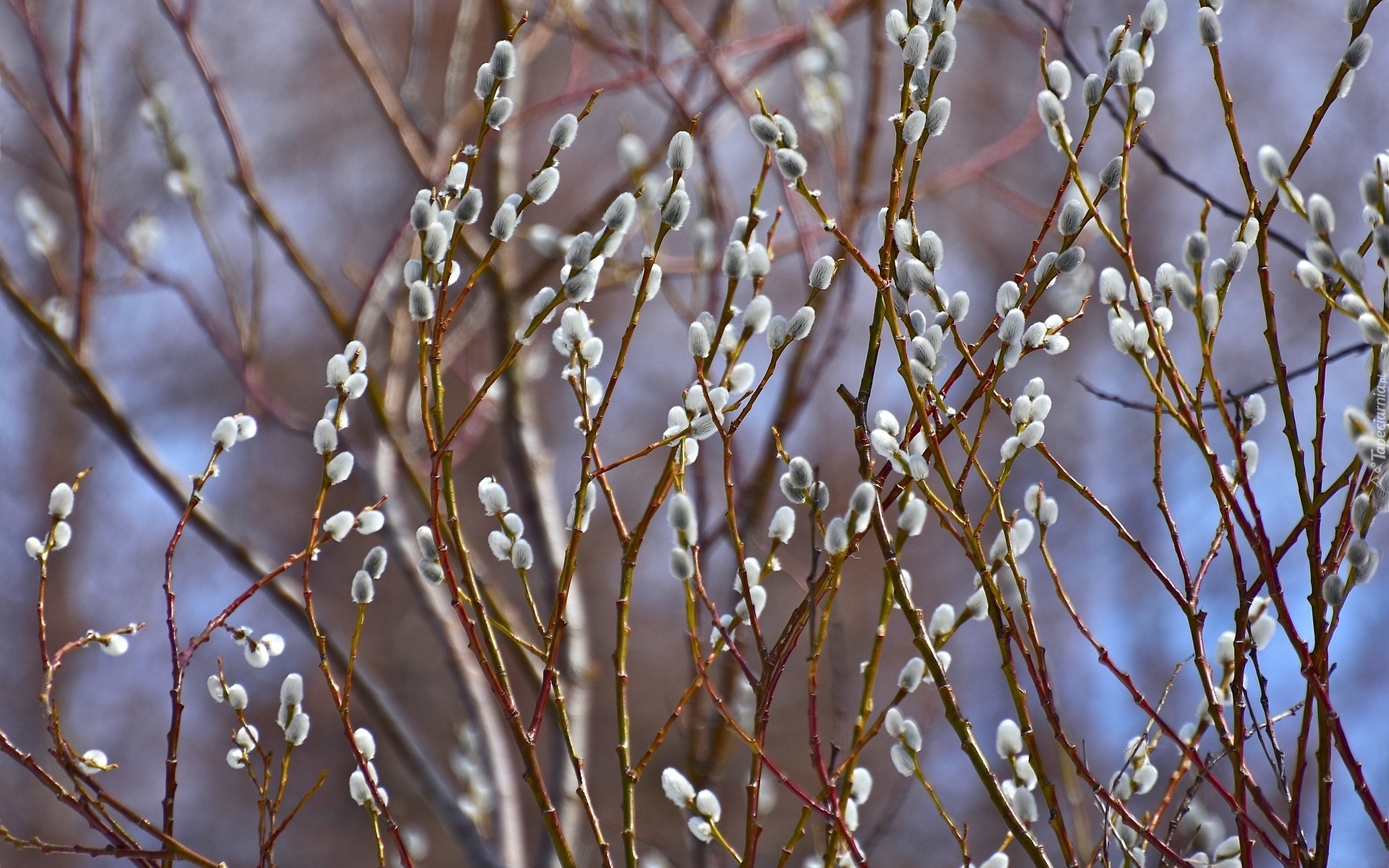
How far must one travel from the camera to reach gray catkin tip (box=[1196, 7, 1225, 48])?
807 millimetres

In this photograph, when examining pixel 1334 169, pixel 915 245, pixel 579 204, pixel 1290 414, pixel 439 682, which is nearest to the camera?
pixel 1290 414

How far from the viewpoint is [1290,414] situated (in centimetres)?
71

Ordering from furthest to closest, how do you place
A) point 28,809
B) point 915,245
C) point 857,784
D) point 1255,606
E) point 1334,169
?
point 1334,169 → point 28,809 → point 857,784 → point 1255,606 → point 915,245

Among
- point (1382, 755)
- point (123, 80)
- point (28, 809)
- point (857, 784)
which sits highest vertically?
point (123, 80)

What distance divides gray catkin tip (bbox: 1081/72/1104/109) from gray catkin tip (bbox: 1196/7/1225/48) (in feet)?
0.25

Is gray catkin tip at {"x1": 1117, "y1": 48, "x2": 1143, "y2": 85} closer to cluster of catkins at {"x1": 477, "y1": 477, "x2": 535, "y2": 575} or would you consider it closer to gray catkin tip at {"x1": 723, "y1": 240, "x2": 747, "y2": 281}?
gray catkin tip at {"x1": 723, "y1": 240, "x2": 747, "y2": 281}

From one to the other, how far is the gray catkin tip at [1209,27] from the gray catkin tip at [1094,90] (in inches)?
3.0

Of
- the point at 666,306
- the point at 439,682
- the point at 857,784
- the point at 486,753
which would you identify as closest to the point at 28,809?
the point at 439,682

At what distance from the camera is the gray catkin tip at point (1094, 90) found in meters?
0.83

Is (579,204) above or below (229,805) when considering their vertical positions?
above

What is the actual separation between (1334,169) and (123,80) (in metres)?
6.50

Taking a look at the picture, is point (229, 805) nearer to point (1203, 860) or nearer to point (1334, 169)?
point (1203, 860)

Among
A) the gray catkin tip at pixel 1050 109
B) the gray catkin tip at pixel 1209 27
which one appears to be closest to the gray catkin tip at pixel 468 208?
the gray catkin tip at pixel 1050 109

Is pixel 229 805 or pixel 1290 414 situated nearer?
pixel 1290 414
